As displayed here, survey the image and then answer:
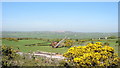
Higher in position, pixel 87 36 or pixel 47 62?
pixel 87 36

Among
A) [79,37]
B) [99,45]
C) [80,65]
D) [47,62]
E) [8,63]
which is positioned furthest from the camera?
[79,37]

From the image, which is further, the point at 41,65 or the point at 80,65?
the point at 41,65

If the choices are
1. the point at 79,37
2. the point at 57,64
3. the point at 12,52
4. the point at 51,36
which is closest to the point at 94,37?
the point at 79,37

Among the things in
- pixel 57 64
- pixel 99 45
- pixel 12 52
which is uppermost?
pixel 99 45

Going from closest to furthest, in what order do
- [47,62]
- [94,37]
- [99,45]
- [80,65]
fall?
[80,65]
[99,45]
[47,62]
[94,37]

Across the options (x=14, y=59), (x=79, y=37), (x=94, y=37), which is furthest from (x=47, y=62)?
(x=94, y=37)

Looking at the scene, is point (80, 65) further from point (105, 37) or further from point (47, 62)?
point (105, 37)
